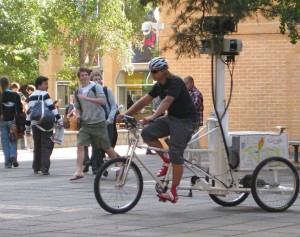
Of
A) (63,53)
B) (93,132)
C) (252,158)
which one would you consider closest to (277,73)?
(93,132)

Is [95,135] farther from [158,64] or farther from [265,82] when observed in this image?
[265,82]

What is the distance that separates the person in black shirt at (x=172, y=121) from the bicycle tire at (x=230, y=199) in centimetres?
77

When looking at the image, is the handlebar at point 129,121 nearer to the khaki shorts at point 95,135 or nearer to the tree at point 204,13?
the tree at point 204,13

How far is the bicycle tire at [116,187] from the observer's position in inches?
456

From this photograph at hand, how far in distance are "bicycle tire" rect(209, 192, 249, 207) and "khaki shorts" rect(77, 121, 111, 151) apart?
13.6 ft

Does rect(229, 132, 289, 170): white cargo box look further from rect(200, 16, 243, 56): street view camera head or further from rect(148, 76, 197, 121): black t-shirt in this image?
rect(200, 16, 243, 56): street view camera head

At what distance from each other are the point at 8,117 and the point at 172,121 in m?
9.05

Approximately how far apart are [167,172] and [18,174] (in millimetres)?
7099

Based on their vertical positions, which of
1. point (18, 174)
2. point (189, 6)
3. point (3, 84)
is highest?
point (189, 6)

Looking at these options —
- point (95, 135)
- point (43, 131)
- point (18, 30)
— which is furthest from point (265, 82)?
point (18, 30)

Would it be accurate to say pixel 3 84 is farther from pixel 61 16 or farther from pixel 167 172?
pixel 61 16

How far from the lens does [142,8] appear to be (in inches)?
651

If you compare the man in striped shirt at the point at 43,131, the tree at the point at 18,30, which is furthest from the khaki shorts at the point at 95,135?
the tree at the point at 18,30

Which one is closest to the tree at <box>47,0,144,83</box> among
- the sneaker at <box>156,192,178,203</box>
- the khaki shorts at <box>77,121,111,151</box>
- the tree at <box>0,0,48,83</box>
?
the tree at <box>0,0,48,83</box>
